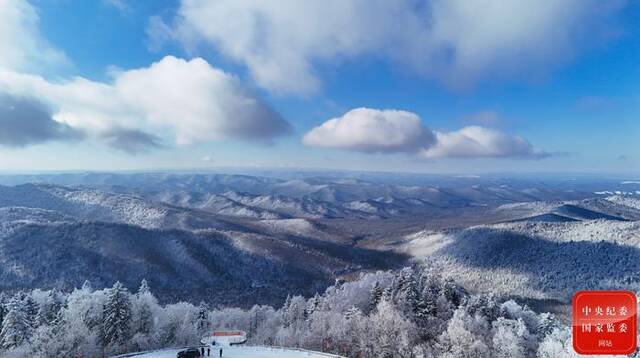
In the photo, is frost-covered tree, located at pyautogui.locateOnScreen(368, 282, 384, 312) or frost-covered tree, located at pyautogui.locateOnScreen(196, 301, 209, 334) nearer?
frost-covered tree, located at pyautogui.locateOnScreen(196, 301, 209, 334)

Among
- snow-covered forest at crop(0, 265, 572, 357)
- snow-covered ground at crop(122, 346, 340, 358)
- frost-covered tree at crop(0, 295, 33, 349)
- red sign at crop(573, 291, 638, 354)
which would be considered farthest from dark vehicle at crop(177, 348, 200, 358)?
red sign at crop(573, 291, 638, 354)

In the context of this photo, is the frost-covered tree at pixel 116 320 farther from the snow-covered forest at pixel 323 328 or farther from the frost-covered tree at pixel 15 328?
the frost-covered tree at pixel 15 328

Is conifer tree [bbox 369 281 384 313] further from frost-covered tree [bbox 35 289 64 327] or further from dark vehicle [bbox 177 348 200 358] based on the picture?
frost-covered tree [bbox 35 289 64 327]

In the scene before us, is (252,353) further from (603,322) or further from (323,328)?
(603,322)

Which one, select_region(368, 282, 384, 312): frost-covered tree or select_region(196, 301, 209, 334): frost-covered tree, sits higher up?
select_region(368, 282, 384, 312): frost-covered tree

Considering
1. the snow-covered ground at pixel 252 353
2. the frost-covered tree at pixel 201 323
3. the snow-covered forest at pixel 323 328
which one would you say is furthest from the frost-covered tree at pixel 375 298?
the frost-covered tree at pixel 201 323

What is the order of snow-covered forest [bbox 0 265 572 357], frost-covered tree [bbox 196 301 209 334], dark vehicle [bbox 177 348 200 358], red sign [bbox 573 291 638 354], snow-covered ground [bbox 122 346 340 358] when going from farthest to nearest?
frost-covered tree [bbox 196 301 209 334], snow-covered forest [bbox 0 265 572 357], snow-covered ground [bbox 122 346 340 358], dark vehicle [bbox 177 348 200 358], red sign [bbox 573 291 638 354]
